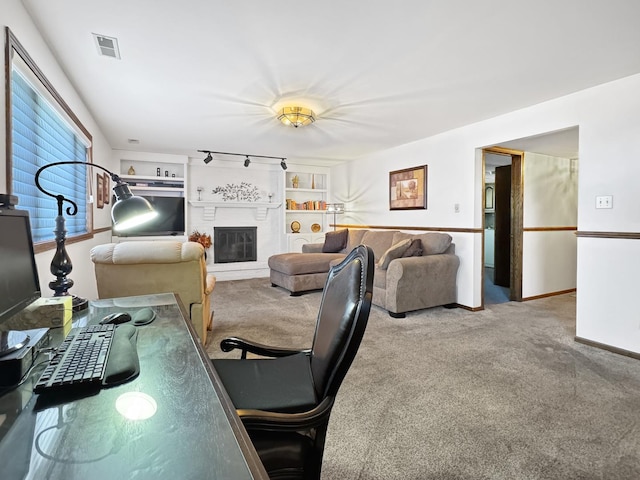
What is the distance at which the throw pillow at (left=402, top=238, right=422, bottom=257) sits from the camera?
402cm

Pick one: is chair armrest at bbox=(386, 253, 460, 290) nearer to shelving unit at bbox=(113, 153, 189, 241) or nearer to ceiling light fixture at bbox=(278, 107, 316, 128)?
ceiling light fixture at bbox=(278, 107, 316, 128)

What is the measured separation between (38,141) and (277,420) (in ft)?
8.60

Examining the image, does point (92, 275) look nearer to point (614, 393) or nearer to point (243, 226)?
point (243, 226)

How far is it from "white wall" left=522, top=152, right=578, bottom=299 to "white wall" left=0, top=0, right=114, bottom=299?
16.8ft

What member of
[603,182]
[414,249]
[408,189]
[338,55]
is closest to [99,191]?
[338,55]

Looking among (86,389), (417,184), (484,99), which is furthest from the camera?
(417,184)

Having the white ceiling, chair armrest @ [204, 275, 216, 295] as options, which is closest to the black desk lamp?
the white ceiling

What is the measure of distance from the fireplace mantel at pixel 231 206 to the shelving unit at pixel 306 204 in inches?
15.4

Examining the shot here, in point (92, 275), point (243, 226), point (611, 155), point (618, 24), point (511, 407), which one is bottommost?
point (511, 407)

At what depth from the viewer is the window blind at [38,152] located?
6.41 feet

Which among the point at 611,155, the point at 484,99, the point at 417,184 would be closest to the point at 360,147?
the point at 417,184

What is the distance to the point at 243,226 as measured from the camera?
20.9 ft

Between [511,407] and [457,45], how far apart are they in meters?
2.26

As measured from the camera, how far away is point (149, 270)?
2479 millimetres
